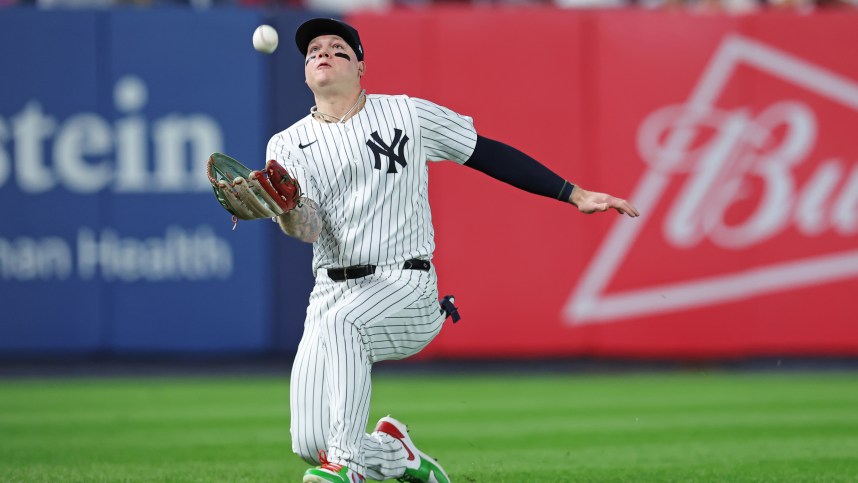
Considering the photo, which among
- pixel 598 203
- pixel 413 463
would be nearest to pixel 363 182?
pixel 598 203

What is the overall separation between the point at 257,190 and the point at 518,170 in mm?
1131

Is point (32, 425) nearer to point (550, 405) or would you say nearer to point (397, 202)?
point (550, 405)

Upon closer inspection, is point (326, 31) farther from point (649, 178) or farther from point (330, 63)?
point (649, 178)

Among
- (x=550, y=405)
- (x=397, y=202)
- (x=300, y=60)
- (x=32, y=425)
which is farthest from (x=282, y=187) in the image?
(x=300, y=60)

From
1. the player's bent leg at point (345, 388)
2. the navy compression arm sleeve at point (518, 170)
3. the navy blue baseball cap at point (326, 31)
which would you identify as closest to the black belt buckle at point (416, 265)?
the player's bent leg at point (345, 388)

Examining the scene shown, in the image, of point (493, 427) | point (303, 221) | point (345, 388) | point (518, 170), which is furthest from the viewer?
point (493, 427)

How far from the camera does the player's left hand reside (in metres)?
4.75

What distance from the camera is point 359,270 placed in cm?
475

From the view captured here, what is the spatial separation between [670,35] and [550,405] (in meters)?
3.87

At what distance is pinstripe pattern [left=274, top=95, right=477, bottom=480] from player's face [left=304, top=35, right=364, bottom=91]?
0.51 feet

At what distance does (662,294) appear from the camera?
11.1m

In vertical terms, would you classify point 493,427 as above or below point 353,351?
below

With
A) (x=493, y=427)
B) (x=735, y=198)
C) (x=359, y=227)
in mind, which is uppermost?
(x=359, y=227)

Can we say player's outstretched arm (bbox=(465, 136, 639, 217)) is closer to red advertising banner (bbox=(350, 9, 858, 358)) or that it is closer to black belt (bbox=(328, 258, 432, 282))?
black belt (bbox=(328, 258, 432, 282))
